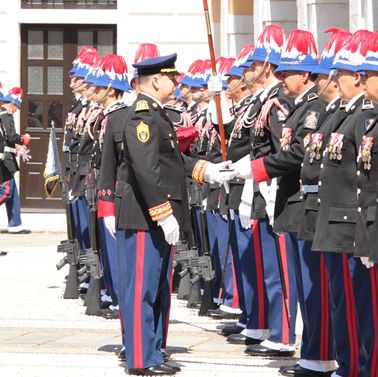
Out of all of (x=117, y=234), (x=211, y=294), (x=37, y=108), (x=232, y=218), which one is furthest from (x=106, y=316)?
(x=37, y=108)

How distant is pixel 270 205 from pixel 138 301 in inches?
48.9

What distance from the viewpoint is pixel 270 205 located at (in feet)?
32.2

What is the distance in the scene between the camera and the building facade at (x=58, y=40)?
83.7 ft

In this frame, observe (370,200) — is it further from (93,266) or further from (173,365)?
(93,266)

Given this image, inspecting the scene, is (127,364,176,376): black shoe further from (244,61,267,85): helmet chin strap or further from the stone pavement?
(244,61,267,85): helmet chin strap

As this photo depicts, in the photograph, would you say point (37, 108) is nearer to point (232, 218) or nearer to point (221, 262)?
point (221, 262)

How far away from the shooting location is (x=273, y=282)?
1008 cm

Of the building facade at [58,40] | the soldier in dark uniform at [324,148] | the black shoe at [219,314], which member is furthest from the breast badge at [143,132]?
the building facade at [58,40]

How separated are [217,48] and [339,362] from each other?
18402 millimetres

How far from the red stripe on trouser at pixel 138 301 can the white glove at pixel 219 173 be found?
0.64m

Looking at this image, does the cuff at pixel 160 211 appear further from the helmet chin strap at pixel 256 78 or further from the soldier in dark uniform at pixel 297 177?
the helmet chin strap at pixel 256 78

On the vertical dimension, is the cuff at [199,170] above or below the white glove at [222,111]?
below

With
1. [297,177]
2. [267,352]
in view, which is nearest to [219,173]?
[297,177]

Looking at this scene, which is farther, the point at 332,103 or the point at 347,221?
the point at 332,103
